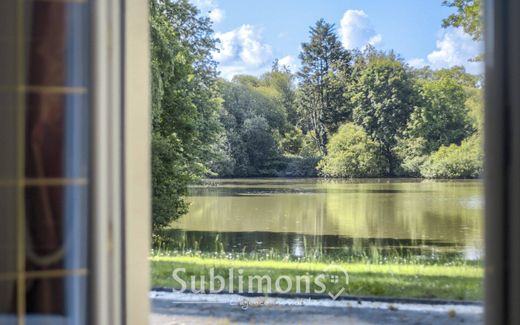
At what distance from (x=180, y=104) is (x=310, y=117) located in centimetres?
207

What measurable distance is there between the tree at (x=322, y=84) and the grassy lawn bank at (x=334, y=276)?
2.39 metres

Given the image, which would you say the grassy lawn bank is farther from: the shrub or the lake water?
the shrub

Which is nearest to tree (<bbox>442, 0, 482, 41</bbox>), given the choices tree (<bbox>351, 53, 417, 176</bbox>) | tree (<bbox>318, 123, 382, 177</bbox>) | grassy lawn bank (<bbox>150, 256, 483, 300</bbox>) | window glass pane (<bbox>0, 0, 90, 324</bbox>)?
tree (<bbox>351, 53, 417, 176</bbox>)

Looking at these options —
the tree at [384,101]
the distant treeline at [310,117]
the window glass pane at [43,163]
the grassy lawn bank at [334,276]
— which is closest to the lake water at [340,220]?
the distant treeline at [310,117]

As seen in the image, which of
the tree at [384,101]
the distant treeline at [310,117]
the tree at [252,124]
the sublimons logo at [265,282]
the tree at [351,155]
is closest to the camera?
the sublimons logo at [265,282]

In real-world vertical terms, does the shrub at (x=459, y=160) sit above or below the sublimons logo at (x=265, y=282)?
above

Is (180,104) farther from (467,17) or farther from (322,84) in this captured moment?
(467,17)

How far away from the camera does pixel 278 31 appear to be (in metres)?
8.52

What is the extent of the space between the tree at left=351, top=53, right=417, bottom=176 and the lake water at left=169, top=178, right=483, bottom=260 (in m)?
0.66

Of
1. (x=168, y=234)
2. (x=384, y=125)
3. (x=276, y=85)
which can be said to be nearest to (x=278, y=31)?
(x=276, y=85)

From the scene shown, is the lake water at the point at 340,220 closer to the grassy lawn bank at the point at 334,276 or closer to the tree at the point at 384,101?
the grassy lawn bank at the point at 334,276

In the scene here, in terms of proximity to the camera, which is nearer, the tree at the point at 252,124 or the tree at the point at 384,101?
the tree at the point at 384,101

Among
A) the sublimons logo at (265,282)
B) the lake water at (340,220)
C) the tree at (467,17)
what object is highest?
the tree at (467,17)

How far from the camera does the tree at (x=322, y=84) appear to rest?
334 inches
